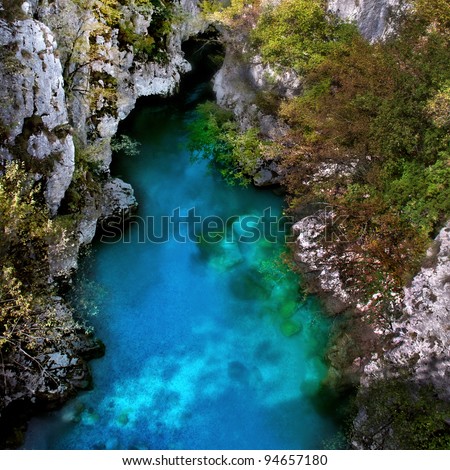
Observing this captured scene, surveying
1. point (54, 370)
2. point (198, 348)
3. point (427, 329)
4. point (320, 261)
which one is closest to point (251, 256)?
point (320, 261)

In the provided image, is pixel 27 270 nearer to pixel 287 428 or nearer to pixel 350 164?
pixel 287 428

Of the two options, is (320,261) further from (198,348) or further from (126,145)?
(126,145)

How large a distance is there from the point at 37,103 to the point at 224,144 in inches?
500

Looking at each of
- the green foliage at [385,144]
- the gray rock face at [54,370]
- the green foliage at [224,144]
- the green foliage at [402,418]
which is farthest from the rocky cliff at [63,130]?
the green foliage at [402,418]

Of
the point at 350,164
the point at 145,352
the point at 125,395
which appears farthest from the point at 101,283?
the point at 350,164

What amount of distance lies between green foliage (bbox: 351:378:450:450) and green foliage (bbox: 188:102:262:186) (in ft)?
45.6

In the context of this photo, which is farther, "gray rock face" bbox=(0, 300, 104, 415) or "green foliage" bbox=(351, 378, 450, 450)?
"gray rock face" bbox=(0, 300, 104, 415)

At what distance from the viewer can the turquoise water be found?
16.4 metres

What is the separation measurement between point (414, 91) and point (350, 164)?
4247mm

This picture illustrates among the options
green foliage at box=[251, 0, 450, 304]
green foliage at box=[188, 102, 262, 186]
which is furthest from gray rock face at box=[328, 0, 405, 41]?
green foliage at box=[188, 102, 262, 186]

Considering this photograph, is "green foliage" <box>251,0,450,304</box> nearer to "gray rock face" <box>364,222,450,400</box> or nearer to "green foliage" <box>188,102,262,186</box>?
"gray rock face" <box>364,222,450,400</box>

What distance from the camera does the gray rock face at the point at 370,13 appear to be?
1971cm

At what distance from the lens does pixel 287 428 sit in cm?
1664
